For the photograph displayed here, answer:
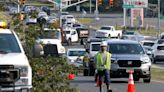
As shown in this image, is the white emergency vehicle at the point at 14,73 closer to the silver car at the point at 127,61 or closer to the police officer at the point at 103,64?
the police officer at the point at 103,64

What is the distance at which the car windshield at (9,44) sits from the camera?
1417 centimetres

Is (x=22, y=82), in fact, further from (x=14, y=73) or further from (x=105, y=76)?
(x=105, y=76)

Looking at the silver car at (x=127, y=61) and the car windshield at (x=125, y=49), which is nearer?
the silver car at (x=127, y=61)

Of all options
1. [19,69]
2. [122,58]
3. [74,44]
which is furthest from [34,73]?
[74,44]

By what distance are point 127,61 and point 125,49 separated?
98cm

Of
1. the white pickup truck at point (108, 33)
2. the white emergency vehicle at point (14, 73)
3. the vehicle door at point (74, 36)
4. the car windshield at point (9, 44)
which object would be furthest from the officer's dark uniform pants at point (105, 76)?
the white pickup truck at point (108, 33)

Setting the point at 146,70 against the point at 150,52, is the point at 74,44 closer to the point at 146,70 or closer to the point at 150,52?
the point at 150,52

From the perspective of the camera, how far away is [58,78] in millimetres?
16734

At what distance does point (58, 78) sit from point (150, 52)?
3730cm

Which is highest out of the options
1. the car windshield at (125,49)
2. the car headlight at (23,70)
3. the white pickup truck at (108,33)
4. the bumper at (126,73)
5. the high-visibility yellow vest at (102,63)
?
the car headlight at (23,70)

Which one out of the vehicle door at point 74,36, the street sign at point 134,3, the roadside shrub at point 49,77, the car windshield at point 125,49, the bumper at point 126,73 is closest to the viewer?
the roadside shrub at point 49,77

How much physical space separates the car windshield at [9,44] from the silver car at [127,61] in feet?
43.8

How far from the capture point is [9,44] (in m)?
14.4

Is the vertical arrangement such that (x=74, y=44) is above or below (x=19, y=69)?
below
